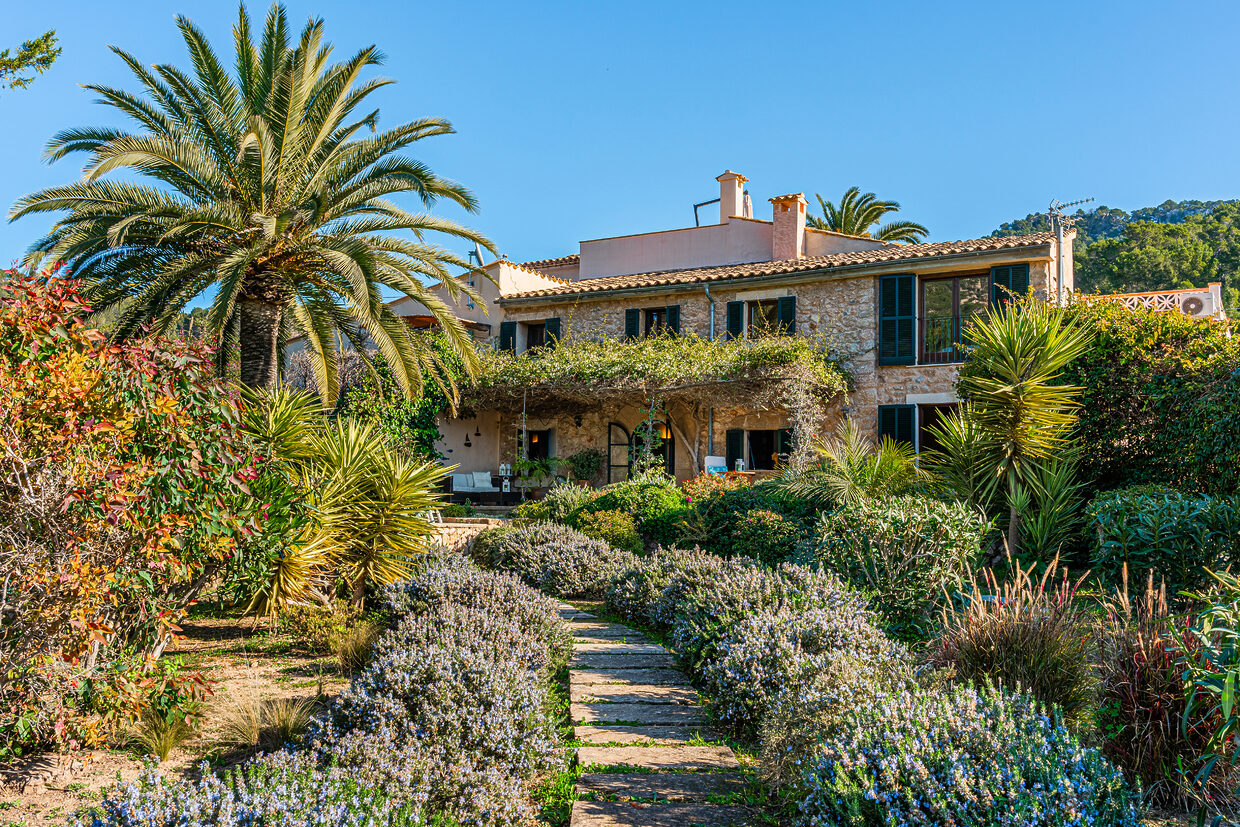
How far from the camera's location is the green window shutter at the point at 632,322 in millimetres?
18969

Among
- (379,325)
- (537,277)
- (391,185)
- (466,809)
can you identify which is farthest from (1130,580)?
Result: (537,277)

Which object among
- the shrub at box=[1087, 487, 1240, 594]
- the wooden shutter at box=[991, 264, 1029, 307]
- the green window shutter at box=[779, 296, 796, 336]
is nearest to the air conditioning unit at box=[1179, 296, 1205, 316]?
the wooden shutter at box=[991, 264, 1029, 307]

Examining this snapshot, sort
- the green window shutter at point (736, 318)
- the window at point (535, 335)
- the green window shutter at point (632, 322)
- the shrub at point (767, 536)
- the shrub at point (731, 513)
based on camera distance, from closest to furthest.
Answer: the shrub at point (767, 536) < the shrub at point (731, 513) < the green window shutter at point (736, 318) < the green window shutter at point (632, 322) < the window at point (535, 335)

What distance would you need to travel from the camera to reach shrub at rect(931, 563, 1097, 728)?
4207 mm

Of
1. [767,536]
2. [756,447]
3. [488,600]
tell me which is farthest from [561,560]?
[756,447]

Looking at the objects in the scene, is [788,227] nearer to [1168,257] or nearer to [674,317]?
[674,317]

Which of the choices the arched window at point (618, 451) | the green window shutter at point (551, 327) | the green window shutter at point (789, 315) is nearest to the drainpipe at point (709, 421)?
the green window shutter at point (789, 315)

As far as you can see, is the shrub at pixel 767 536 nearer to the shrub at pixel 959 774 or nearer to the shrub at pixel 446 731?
the shrub at pixel 446 731

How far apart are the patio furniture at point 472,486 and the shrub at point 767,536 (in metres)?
10.7

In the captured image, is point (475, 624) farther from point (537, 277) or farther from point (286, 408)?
point (537, 277)

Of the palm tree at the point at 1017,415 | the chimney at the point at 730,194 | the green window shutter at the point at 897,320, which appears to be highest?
the chimney at the point at 730,194

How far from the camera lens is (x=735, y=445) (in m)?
17.4

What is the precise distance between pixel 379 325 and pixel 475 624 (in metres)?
6.12

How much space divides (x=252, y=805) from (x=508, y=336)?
18.2m
